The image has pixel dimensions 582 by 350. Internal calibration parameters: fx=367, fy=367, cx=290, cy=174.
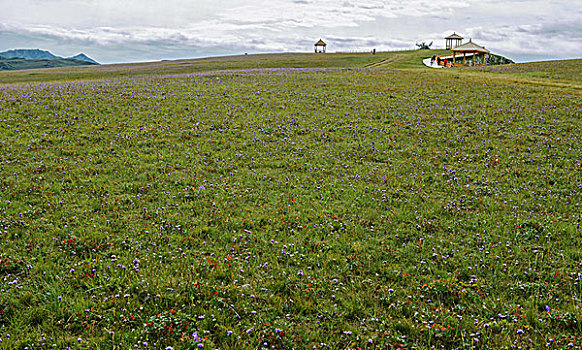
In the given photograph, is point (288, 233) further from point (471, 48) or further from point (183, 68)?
point (471, 48)

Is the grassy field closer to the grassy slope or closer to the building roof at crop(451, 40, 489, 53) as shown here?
the grassy slope

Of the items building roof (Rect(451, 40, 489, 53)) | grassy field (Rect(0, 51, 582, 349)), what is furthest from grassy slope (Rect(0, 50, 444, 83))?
grassy field (Rect(0, 51, 582, 349))

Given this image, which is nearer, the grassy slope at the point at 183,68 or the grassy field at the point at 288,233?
the grassy field at the point at 288,233

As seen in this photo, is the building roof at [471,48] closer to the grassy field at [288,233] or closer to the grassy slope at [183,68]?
the grassy slope at [183,68]

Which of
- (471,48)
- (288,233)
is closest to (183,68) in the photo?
(471,48)

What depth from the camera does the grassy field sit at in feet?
21.7

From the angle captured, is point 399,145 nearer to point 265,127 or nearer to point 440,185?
point 440,185

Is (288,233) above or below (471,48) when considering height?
below

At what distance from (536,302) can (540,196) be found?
22.5 ft

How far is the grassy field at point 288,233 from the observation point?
6.61m

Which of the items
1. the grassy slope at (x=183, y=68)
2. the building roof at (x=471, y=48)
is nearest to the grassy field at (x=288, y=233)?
the grassy slope at (x=183, y=68)

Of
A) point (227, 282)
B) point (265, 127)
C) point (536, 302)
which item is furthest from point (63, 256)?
Result: point (265, 127)

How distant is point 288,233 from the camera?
10.2 m

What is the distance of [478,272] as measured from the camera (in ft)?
27.3
